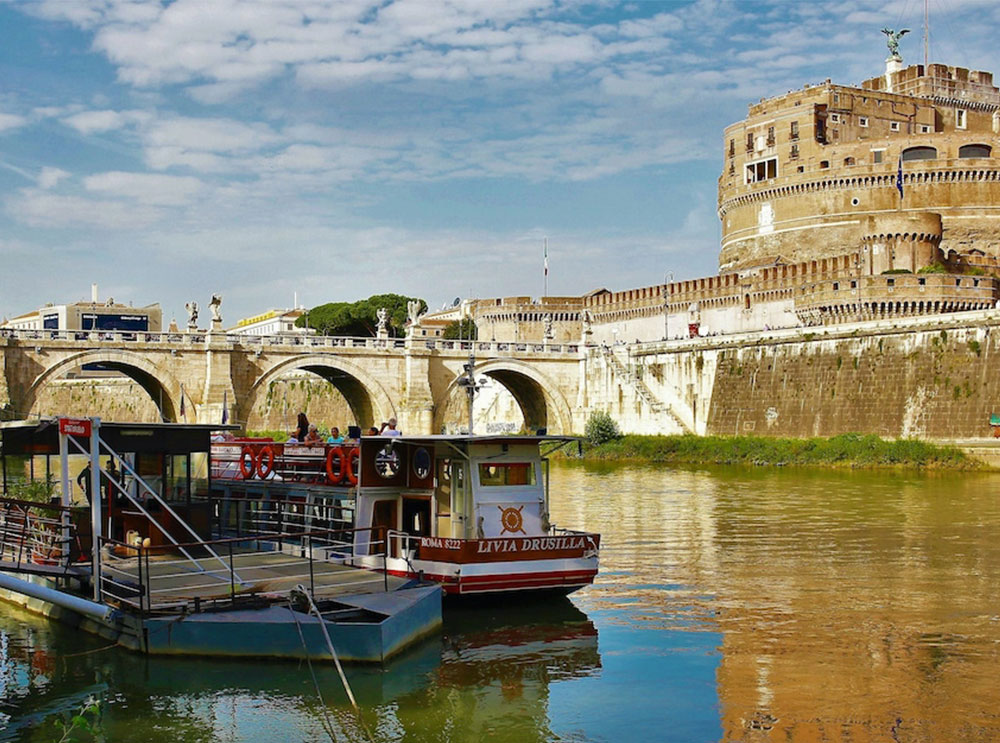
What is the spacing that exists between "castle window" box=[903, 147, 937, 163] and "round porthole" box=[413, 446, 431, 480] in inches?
2370

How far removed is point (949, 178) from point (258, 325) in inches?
2921

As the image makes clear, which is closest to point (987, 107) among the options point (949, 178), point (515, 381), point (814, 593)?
point (949, 178)

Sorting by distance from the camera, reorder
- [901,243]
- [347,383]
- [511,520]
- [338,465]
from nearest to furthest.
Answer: [511,520]
[338,465]
[901,243]
[347,383]

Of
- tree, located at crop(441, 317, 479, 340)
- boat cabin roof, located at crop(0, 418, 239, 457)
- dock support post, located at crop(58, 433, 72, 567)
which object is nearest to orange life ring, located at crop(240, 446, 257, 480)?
boat cabin roof, located at crop(0, 418, 239, 457)

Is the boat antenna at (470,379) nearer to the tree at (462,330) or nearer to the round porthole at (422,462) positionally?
the tree at (462,330)

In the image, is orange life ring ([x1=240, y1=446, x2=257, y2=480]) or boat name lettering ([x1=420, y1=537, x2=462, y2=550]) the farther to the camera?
orange life ring ([x1=240, y1=446, x2=257, y2=480])

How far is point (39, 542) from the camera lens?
15641 mm

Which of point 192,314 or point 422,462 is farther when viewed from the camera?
point 192,314

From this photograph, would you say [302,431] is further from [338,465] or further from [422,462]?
[422,462]

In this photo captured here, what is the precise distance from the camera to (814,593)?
689 inches

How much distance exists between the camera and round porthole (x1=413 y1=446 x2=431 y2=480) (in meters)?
16.7

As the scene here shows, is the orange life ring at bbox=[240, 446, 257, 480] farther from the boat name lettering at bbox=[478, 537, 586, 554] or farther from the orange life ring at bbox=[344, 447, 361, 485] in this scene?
the boat name lettering at bbox=[478, 537, 586, 554]

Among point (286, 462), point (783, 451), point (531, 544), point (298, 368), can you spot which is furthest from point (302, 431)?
point (298, 368)

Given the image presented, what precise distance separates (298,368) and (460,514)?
39.0m
